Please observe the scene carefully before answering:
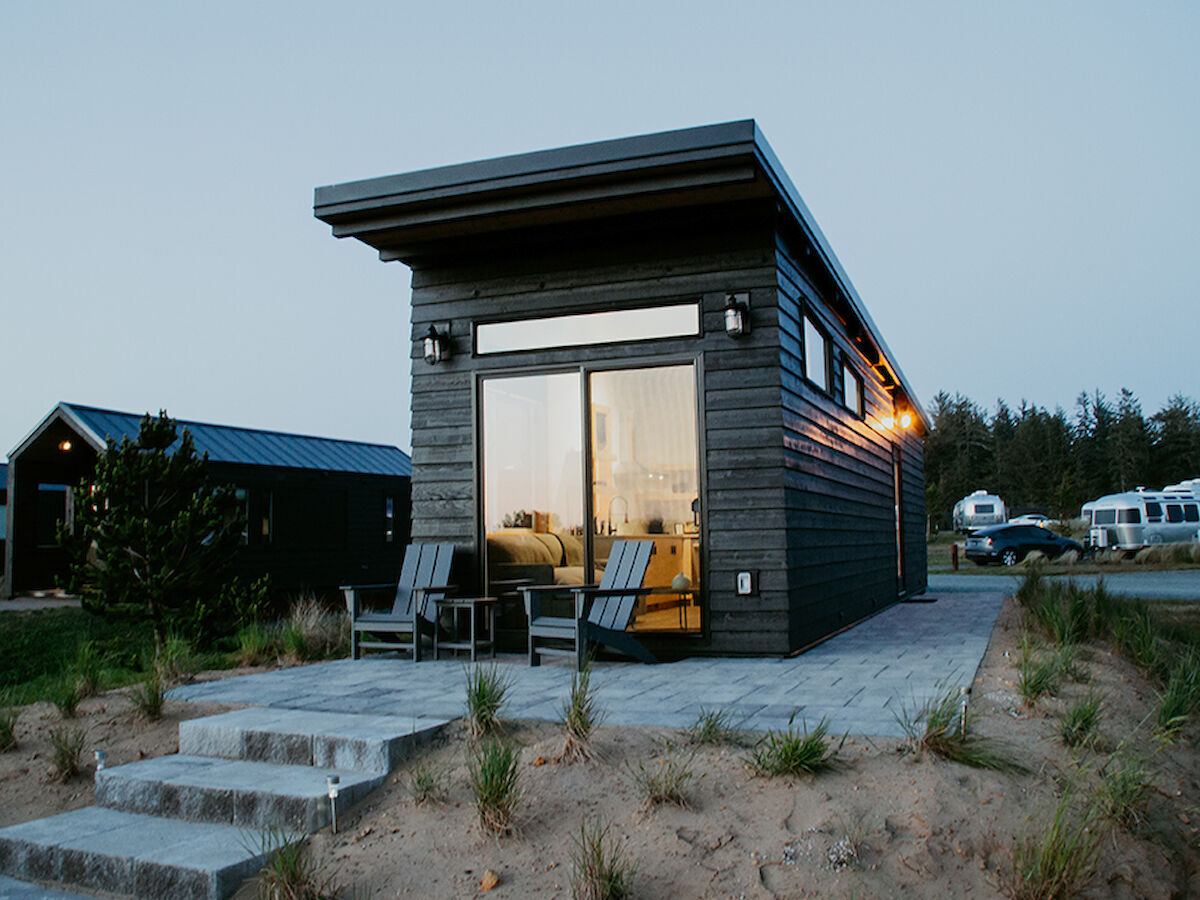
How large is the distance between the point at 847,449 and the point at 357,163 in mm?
23103

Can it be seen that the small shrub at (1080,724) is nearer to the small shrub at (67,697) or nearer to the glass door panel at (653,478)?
the glass door panel at (653,478)

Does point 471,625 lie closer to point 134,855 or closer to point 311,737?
point 311,737

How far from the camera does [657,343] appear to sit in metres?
6.43

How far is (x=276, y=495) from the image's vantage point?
13828 mm

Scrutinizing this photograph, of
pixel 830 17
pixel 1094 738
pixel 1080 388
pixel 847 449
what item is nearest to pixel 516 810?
pixel 1094 738

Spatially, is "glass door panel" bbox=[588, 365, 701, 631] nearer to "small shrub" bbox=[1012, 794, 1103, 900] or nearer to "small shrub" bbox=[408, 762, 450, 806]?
"small shrub" bbox=[408, 762, 450, 806]

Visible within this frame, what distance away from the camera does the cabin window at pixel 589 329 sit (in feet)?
21.1

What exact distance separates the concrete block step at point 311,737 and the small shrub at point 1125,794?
2448 mm

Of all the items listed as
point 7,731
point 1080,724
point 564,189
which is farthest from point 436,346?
Answer: point 1080,724

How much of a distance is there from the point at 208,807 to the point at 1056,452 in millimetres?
54346

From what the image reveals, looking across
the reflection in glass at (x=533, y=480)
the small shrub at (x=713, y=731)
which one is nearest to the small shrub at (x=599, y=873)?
the small shrub at (x=713, y=731)

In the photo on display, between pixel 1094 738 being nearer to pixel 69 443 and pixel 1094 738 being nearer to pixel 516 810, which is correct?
pixel 516 810

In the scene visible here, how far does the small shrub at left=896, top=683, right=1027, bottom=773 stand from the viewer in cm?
312

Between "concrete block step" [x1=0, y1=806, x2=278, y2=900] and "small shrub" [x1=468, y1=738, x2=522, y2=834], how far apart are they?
2.31 feet
